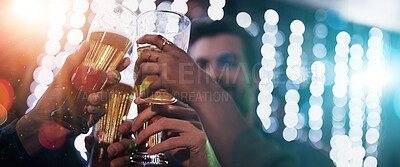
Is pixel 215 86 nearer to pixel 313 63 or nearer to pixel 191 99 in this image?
pixel 191 99

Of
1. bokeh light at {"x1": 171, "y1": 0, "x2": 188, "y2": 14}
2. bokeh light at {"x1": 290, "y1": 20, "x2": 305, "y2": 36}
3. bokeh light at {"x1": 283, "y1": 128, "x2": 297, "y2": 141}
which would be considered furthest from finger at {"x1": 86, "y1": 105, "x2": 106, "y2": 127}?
bokeh light at {"x1": 283, "y1": 128, "x2": 297, "y2": 141}

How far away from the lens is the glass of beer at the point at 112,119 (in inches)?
40.1

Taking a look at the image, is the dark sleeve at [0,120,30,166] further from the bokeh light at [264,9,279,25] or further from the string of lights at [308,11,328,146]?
the string of lights at [308,11,328,146]

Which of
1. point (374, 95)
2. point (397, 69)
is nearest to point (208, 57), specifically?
point (397, 69)

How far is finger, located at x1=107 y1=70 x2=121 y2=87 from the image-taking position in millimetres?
1004

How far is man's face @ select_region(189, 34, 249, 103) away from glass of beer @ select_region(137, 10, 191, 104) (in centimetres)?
83

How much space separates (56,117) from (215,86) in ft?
2.36

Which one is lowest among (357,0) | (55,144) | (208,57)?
(55,144)

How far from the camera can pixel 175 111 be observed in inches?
38.3

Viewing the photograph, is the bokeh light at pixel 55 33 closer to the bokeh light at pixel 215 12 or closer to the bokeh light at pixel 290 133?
the bokeh light at pixel 215 12

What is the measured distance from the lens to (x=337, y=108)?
514 cm

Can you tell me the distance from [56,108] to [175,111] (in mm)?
532

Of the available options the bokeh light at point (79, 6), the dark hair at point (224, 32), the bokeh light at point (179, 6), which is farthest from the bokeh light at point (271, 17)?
the bokeh light at point (79, 6)

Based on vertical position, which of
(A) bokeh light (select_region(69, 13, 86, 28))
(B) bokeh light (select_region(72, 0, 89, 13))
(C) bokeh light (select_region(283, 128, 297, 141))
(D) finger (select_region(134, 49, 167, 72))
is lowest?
(C) bokeh light (select_region(283, 128, 297, 141))
